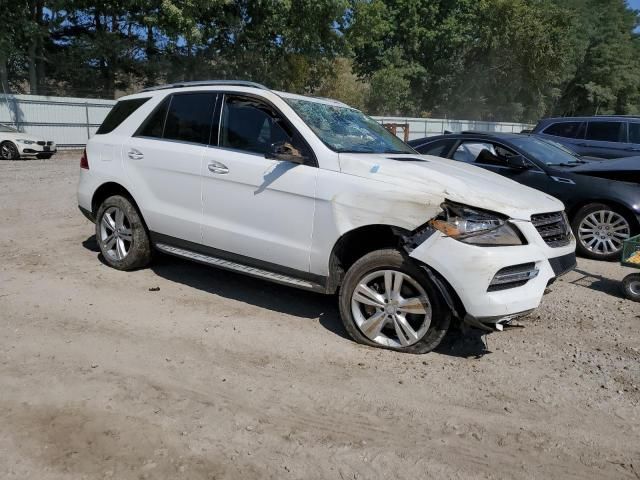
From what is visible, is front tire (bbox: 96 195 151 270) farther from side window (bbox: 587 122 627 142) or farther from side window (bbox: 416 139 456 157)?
side window (bbox: 587 122 627 142)

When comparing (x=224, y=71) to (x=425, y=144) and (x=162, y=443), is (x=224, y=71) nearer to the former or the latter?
(x=425, y=144)

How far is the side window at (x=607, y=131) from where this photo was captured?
11.1 meters

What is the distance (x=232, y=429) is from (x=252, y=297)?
89.4 inches

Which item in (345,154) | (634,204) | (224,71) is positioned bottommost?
(634,204)

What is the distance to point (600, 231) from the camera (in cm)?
709

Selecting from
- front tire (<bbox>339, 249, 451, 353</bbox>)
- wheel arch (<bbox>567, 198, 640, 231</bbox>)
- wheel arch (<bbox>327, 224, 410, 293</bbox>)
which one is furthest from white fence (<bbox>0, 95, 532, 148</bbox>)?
front tire (<bbox>339, 249, 451, 353</bbox>)

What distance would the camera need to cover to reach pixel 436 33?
157 feet

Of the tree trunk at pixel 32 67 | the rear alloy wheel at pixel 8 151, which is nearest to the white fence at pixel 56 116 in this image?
the rear alloy wheel at pixel 8 151

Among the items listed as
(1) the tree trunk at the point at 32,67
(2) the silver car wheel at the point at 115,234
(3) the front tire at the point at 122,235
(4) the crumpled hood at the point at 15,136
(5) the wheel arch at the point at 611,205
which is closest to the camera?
(3) the front tire at the point at 122,235

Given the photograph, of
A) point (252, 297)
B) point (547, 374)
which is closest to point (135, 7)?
point (252, 297)

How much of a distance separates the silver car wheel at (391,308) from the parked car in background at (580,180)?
411 centimetres

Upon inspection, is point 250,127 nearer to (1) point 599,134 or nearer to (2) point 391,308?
(2) point 391,308

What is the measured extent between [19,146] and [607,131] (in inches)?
678

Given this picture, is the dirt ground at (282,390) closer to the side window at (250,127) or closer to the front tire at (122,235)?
the front tire at (122,235)
